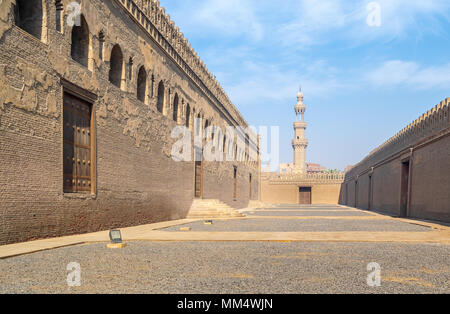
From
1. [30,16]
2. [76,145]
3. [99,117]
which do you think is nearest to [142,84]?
[99,117]

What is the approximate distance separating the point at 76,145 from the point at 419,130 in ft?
46.2

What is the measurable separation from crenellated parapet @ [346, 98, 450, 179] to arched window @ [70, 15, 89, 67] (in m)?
11.9

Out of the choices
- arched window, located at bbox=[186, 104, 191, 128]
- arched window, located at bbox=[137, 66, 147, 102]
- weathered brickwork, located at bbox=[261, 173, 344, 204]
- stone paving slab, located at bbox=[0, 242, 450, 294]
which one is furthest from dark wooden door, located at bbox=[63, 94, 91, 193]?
weathered brickwork, located at bbox=[261, 173, 344, 204]

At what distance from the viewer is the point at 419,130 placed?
53.4 feet

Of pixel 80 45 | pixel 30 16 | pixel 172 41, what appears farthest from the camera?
pixel 172 41

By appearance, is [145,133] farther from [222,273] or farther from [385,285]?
[385,285]

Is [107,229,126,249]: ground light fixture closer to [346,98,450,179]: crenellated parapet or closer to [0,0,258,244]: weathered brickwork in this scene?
[0,0,258,244]: weathered brickwork

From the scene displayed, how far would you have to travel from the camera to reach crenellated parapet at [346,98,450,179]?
542 inches

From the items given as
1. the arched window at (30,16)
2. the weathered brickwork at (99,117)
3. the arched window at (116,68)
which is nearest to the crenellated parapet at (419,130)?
the weathered brickwork at (99,117)

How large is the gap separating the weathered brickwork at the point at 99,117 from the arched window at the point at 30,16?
7 cm

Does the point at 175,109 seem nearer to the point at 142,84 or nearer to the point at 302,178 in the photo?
the point at 142,84

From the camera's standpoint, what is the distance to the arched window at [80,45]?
29.3ft
